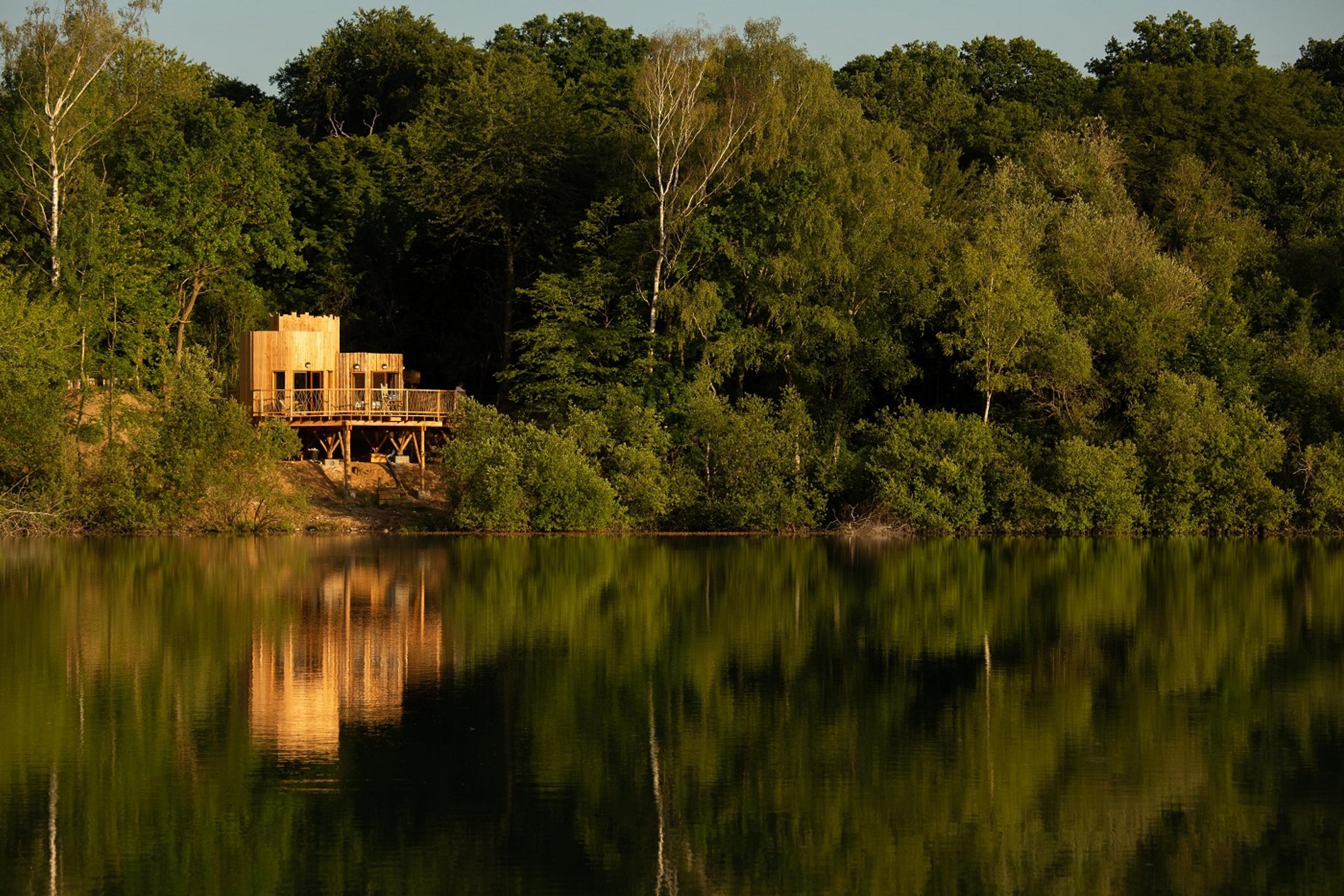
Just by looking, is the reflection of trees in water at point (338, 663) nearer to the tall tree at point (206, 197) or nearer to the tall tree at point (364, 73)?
the tall tree at point (206, 197)

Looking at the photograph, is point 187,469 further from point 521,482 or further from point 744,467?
point 744,467

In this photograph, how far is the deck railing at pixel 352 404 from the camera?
46.9 m

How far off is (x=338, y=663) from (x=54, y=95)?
31.9 meters

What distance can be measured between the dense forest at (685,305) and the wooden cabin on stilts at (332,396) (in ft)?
7.18

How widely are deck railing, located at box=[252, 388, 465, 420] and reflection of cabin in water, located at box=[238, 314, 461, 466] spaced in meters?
0.02

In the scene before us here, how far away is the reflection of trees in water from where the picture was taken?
17.2 m

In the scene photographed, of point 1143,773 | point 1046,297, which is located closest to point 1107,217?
point 1046,297

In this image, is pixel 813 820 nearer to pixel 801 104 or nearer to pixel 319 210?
pixel 801 104

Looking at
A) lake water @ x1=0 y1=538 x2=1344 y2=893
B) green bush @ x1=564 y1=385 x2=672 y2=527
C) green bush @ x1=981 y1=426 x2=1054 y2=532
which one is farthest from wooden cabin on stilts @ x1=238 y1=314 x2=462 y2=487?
lake water @ x1=0 y1=538 x2=1344 y2=893

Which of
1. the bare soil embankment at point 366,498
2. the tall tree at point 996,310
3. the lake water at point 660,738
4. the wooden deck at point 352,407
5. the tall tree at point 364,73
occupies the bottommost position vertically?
the lake water at point 660,738

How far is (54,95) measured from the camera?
154 ft

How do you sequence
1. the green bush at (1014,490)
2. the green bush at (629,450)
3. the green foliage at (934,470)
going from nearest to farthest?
1. the green bush at (629,450)
2. the green foliage at (934,470)
3. the green bush at (1014,490)

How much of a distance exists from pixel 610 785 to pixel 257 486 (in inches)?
1153

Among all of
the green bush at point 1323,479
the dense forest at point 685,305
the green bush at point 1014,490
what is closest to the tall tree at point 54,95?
the dense forest at point 685,305
